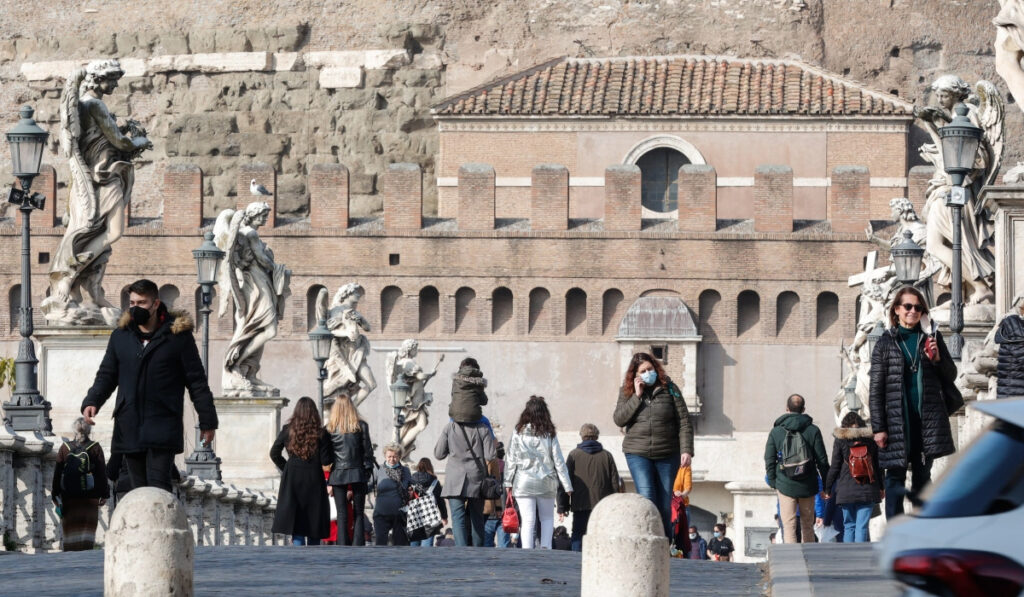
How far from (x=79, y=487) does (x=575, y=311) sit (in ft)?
99.8

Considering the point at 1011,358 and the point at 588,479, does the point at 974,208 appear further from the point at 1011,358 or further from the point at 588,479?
the point at 1011,358

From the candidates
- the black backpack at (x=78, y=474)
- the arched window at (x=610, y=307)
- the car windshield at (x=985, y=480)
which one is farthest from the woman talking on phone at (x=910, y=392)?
the arched window at (x=610, y=307)

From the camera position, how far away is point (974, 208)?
16484 millimetres

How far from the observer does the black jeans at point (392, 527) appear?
15.5 meters

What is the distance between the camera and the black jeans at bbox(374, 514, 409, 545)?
50.9 ft

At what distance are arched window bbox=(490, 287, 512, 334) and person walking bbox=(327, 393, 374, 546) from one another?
2710cm

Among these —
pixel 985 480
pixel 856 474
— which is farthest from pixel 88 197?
pixel 985 480

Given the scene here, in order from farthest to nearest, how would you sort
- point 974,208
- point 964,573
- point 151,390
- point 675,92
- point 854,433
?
point 675,92 → point 974,208 → point 854,433 → point 151,390 → point 964,573

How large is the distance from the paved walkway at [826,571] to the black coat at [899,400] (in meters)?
0.49

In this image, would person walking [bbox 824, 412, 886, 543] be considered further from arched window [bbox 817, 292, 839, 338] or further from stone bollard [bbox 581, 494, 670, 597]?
arched window [bbox 817, 292, 839, 338]

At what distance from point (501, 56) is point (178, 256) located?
347 inches

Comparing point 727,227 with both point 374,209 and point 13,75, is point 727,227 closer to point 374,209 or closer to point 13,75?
point 374,209

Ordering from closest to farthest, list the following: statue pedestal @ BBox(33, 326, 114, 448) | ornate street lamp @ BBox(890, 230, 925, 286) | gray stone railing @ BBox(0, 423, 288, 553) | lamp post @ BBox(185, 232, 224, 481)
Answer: gray stone railing @ BBox(0, 423, 288, 553) < statue pedestal @ BBox(33, 326, 114, 448) < lamp post @ BBox(185, 232, 224, 481) < ornate street lamp @ BBox(890, 230, 925, 286)

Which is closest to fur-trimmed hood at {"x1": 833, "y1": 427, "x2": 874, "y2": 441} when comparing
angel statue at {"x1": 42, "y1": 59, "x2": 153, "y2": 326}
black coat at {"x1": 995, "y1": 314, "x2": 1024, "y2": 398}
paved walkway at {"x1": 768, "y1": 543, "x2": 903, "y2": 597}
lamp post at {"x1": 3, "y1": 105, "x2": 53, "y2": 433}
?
black coat at {"x1": 995, "y1": 314, "x2": 1024, "y2": 398}
